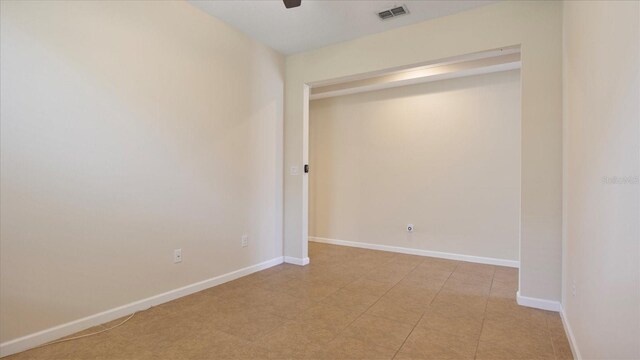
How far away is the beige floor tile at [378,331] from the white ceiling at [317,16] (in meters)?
2.66

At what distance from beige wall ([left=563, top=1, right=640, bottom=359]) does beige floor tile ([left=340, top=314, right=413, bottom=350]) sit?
97cm

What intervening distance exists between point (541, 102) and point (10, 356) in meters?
4.04

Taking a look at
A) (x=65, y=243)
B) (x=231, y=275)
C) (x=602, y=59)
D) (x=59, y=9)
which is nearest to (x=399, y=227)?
(x=231, y=275)

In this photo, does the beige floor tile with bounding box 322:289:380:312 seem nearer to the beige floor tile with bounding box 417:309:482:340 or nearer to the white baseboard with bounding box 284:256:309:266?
the beige floor tile with bounding box 417:309:482:340

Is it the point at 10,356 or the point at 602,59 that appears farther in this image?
the point at 10,356

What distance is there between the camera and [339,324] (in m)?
2.29

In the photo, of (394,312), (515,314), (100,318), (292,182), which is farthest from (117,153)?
(515,314)

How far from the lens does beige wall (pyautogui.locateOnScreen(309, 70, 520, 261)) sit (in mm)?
3932

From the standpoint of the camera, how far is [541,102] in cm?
260

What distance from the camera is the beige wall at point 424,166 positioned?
3.93 meters

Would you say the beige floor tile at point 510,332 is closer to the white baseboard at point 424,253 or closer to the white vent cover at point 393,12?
the white baseboard at point 424,253

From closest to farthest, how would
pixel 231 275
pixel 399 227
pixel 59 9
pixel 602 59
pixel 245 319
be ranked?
pixel 602 59
pixel 59 9
pixel 245 319
pixel 231 275
pixel 399 227

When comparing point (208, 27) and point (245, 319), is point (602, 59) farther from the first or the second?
point (208, 27)

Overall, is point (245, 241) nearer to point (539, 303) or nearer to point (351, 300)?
point (351, 300)
